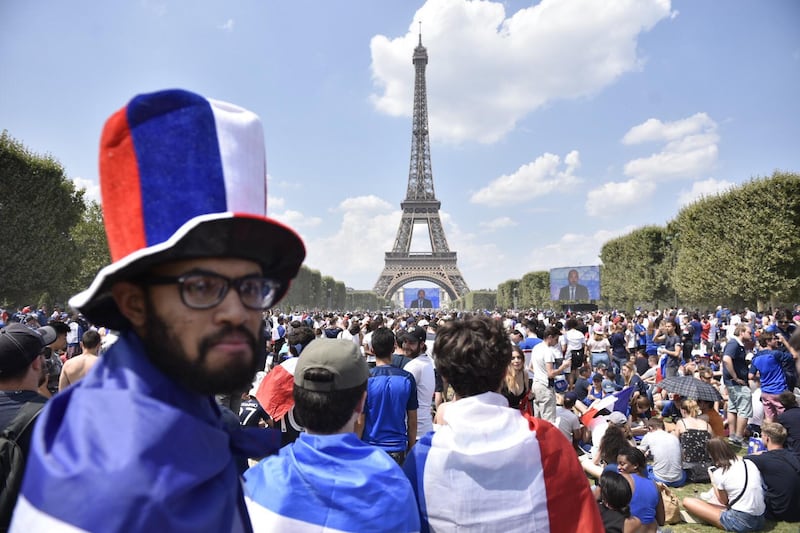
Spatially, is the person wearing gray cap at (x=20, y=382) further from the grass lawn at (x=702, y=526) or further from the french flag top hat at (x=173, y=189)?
the grass lawn at (x=702, y=526)

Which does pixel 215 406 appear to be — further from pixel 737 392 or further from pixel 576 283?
pixel 576 283

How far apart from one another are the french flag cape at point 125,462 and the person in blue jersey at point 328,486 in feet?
2.07

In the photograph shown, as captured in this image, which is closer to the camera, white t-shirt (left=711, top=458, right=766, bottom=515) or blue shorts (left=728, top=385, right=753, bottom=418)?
white t-shirt (left=711, top=458, right=766, bottom=515)

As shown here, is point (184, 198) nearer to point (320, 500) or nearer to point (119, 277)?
point (119, 277)

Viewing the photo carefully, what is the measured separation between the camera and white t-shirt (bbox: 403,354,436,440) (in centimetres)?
547

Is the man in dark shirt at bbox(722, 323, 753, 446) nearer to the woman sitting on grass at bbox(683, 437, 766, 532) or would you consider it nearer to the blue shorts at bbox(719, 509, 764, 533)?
the woman sitting on grass at bbox(683, 437, 766, 532)

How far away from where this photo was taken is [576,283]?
141 feet

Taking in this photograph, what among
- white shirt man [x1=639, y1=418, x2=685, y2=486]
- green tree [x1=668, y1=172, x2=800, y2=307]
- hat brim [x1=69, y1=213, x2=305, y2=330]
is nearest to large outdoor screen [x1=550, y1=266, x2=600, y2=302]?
green tree [x1=668, y1=172, x2=800, y2=307]

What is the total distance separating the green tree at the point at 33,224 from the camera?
22641 mm

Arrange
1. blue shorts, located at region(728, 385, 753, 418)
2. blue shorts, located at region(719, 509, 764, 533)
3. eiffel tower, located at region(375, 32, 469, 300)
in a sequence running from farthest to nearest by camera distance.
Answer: eiffel tower, located at region(375, 32, 469, 300), blue shorts, located at region(728, 385, 753, 418), blue shorts, located at region(719, 509, 764, 533)

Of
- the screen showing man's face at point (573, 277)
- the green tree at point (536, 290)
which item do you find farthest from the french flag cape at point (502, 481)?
the green tree at point (536, 290)

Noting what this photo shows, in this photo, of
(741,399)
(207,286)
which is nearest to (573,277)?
(741,399)

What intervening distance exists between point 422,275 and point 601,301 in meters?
34.8

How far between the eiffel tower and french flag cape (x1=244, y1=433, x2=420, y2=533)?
2889 inches
